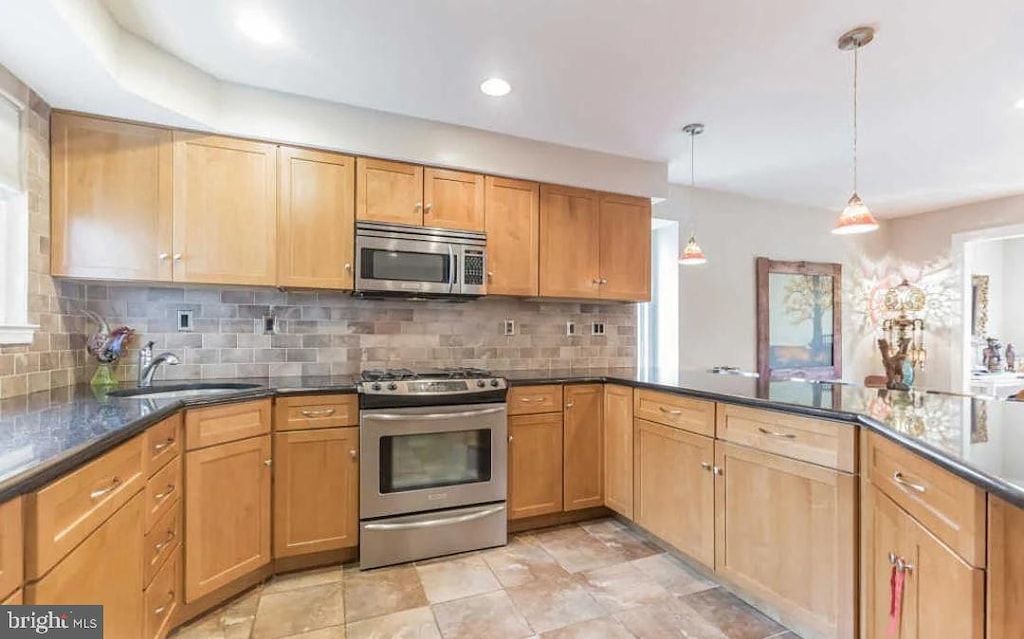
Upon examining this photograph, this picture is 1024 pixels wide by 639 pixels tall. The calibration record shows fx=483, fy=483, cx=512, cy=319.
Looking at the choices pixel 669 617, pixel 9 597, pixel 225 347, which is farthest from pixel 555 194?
pixel 9 597

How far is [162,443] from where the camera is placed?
175 centimetres

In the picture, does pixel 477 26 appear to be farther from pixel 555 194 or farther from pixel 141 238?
pixel 141 238

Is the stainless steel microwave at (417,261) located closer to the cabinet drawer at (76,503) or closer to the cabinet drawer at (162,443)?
the cabinet drawer at (162,443)

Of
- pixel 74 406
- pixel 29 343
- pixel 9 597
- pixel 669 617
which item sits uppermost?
pixel 29 343

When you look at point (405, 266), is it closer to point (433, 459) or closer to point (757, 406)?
point (433, 459)

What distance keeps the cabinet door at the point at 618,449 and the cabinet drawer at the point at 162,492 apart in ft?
7.27

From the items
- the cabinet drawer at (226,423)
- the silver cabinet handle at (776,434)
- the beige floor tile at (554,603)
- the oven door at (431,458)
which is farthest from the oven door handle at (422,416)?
the silver cabinet handle at (776,434)

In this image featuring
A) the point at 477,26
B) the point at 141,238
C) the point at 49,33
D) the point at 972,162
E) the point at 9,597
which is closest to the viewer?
the point at 9,597

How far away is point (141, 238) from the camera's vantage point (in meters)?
2.34

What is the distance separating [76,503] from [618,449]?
2483 millimetres

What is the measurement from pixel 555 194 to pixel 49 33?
249 cm

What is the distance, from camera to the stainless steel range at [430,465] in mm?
2463

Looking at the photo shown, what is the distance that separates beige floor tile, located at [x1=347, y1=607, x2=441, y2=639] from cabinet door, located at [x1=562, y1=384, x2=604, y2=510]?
1194 mm

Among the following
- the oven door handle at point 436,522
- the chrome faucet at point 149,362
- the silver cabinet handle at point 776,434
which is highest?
the chrome faucet at point 149,362
